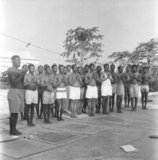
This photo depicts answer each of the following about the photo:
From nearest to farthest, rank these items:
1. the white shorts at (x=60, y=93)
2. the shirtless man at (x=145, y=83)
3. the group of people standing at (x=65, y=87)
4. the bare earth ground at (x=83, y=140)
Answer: the bare earth ground at (x=83, y=140), the group of people standing at (x=65, y=87), the white shorts at (x=60, y=93), the shirtless man at (x=145, y=83)

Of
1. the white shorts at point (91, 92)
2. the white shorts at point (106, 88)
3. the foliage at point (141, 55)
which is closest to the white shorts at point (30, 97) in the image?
the white shorts at point (91, 92)

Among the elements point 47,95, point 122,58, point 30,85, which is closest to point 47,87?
point 47,95

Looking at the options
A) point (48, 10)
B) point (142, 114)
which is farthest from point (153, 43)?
point (48, 10)

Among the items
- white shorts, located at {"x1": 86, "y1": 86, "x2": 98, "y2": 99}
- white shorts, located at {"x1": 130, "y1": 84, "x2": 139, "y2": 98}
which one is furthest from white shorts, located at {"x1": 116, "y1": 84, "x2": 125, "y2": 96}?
white shorts, located at {"x1": 86, "y1": 86, "x2": 98, "y2": 99}

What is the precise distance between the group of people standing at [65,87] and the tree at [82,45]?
14.0 feet

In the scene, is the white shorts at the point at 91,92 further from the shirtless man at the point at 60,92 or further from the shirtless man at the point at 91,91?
the shirtless man at the point at 60,92

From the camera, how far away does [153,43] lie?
51.9ft

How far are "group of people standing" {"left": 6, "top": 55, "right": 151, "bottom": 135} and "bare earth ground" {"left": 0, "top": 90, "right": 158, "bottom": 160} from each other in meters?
0.48

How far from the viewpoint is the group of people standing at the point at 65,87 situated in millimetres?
5375

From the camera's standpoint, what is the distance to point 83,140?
16.2 ft

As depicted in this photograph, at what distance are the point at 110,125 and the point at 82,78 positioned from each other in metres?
1.95

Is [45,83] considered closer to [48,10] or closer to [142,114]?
[48,10]

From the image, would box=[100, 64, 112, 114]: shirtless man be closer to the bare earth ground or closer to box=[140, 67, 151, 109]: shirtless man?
the bare earth ground

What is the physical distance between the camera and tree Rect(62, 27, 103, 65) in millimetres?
12906
